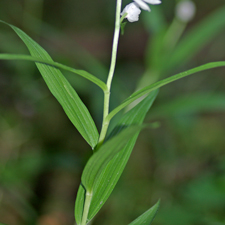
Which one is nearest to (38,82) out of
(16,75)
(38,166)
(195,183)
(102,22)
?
(16,75)

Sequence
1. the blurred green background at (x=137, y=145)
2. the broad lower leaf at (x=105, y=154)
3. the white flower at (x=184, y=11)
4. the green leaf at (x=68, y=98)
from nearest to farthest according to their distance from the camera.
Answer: the broad lower leaf at (x=105, y=154) → the green leaf at (x=68, y=98) → the blurred green background at (x=137, y=145) → the white flower at (x=184, y=11)

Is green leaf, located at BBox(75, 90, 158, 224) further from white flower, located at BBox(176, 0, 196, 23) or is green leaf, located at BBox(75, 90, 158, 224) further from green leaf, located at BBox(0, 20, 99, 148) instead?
white flower, located at BBox(176, 0, 196, 23)

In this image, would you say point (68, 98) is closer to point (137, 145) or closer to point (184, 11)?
point (184, 11)

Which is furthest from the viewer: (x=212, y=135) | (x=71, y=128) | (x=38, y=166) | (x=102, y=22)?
(x=102, y=22)

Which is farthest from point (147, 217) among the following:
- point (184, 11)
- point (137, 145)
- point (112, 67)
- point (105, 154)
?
point (137, 145)

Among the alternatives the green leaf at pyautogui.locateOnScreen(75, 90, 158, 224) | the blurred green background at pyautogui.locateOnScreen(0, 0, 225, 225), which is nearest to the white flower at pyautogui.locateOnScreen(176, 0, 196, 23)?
the blurred green background at pyautogui.locateOnScreen(0, 0, 225, 225)

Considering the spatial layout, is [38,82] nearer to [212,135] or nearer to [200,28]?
[200,28]

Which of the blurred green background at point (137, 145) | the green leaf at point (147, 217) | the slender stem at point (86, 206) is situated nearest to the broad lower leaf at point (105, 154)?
the slender stem at point (86, 206)

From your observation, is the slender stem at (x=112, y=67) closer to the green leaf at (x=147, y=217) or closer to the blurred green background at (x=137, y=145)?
the green leaf at (x=147, y=217)
